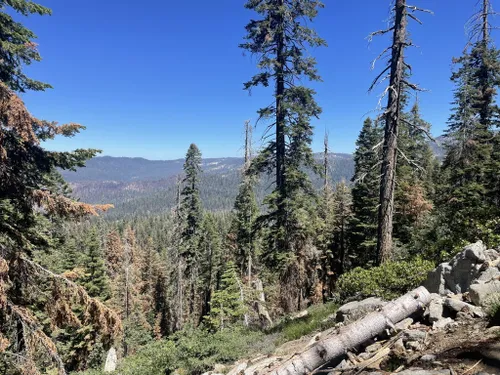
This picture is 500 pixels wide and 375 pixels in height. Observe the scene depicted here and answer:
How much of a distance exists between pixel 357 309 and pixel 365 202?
673 inches

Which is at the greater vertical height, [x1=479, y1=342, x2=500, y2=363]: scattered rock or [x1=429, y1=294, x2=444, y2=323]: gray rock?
[x1=479, y1=342, x2=500, y2=363]: scattered rock

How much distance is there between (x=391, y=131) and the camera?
9.06m

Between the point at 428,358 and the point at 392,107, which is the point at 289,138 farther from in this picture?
the point at 428,358

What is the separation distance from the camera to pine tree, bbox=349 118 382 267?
2094 cm

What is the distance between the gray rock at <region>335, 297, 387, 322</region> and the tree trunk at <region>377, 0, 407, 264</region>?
310cm

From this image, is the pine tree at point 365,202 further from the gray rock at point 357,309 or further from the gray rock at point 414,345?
the gray rock at point 414,345

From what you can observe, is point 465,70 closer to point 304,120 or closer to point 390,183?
point 304,120

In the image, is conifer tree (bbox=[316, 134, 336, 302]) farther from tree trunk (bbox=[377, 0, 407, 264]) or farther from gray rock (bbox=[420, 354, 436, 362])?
gray rock (bbox=[420, 354, 436, 362])

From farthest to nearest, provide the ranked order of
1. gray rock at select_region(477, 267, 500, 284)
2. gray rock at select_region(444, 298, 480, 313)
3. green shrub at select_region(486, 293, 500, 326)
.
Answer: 1. gray rock at select_region(477, 267, 500, 284)
2. gray rock at select_region(444, 298, 480, 313)
3. green shrub at select_region(486, 293, 500, 326)

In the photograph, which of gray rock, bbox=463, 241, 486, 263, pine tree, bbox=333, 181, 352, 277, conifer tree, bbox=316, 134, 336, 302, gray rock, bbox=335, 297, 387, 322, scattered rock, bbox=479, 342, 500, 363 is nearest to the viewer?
scattered rock, bbox=479, 342, 500, 363

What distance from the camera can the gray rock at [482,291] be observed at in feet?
15.3

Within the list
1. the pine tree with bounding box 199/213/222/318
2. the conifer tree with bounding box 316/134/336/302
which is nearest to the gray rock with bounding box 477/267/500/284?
the conifer tree with bounding box 316/134/336/302

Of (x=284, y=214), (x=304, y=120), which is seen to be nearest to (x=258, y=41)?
(x=304, y=120)

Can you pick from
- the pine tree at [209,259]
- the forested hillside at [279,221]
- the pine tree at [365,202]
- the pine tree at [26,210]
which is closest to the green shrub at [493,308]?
the forested hillside at [279,221]
